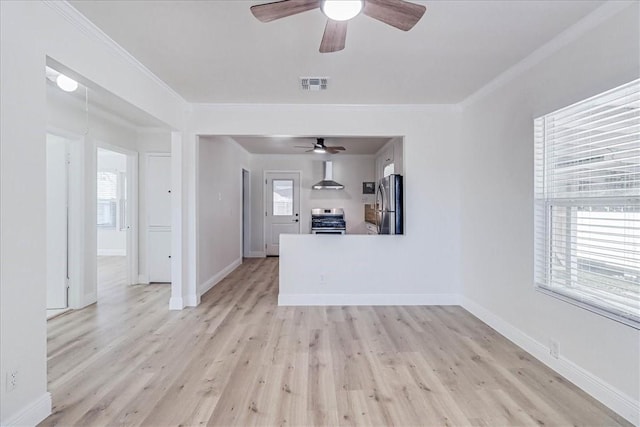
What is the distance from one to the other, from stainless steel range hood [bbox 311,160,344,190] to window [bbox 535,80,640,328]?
454 centimetres

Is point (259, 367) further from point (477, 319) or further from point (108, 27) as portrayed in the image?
point (108, 27)

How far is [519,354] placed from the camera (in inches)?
105

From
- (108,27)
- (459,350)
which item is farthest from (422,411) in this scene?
(108,27)

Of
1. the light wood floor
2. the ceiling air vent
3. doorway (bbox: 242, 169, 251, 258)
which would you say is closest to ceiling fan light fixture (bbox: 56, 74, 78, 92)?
the ceiling air vent

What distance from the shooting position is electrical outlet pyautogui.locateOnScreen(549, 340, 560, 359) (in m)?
2.39

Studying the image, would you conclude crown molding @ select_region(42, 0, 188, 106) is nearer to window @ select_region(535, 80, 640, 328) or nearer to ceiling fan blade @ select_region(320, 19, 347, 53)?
ceiling fan blade @ select_region(320, 19, 347, 53)

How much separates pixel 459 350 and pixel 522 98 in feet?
7.54

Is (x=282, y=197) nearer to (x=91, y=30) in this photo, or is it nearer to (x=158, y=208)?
(x=158, y=208)

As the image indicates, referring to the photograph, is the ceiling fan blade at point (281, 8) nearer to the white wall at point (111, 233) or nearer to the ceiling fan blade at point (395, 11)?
the ceiling fan blade at point (395, 11)

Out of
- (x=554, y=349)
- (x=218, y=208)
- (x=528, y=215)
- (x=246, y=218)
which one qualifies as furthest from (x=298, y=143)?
(x=554, y=349)

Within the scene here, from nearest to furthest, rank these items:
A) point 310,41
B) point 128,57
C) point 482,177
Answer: point 310,41
point 128,57
point 482,177

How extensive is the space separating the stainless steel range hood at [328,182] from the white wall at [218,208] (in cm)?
173

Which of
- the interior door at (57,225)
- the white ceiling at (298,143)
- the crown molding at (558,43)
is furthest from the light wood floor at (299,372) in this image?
the white ceiling at (298,143)

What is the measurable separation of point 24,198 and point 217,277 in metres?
3.56
